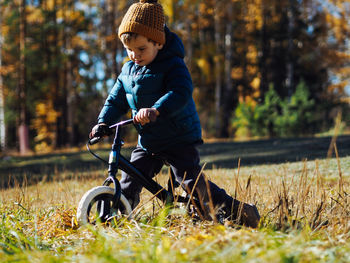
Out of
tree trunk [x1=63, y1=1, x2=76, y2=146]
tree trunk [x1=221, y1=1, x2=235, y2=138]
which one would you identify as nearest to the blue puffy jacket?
tree trunk [x1=221, y1=1, x2=235, y2=138]

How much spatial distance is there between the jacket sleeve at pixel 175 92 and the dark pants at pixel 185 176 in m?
0.35

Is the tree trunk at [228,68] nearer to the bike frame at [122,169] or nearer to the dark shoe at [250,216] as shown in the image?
the bike frame at [122,169]

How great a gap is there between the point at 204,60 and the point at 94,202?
63.9 feet

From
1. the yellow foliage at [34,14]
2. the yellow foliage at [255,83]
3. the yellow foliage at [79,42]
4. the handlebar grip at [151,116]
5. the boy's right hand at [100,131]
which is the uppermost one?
the yellow foliage at [34,14]

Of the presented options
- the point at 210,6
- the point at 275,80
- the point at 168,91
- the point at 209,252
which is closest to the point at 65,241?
the point at 209,252

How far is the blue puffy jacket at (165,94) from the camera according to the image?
105 inches

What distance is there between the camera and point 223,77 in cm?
2262

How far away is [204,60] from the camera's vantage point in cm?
2128

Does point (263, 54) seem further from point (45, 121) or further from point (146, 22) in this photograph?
point (146, 22)

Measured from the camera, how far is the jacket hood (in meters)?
2.76

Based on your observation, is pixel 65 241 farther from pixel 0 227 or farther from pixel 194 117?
pixel 194 117

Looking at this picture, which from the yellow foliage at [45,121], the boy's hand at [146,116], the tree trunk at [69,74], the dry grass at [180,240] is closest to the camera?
the dry grass at [180,240]

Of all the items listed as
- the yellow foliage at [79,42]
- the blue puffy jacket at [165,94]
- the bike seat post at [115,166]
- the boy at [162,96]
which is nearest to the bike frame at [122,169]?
the bike seat post at [115,166]

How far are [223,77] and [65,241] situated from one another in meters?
21.1
